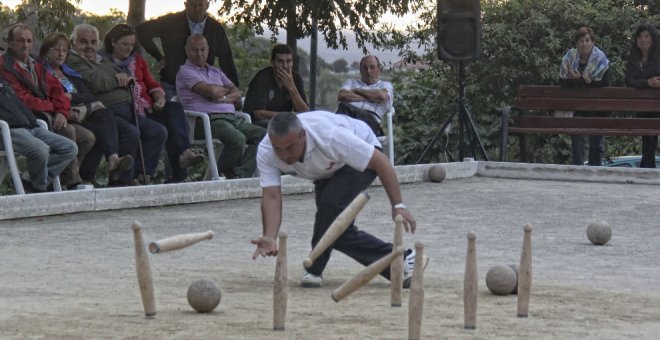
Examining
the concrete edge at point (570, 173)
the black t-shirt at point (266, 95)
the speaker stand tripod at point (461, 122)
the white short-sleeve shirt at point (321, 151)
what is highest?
the white short-sleeve shirt at point (321, 151)

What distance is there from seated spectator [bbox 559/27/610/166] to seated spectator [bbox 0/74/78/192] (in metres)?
7.41

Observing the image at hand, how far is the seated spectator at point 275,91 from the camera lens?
15711mm

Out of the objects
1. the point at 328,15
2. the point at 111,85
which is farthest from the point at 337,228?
the point at 328,15

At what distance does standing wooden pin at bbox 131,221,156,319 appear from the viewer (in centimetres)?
730

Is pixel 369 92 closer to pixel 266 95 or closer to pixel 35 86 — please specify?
pixel 266 95

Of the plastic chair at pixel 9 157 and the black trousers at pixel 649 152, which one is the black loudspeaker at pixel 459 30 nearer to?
the black trousers at pixel 649 152

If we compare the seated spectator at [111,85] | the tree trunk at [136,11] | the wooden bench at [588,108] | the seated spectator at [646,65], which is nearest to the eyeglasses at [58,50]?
the seated spectator at [111,85]

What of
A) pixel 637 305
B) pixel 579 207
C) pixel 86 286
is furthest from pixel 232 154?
pixel 637 305

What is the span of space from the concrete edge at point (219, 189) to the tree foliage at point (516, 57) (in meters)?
3.38

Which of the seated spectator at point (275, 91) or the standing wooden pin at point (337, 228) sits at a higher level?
the standing wooden pin at point (337, 228)

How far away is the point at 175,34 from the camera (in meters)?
15.6

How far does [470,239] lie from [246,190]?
8186mm

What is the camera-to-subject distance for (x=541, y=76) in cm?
2227

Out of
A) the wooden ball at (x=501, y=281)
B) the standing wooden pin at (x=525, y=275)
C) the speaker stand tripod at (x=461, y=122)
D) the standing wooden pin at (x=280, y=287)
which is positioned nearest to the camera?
the standing wooden pin at (x=280, y=287)
